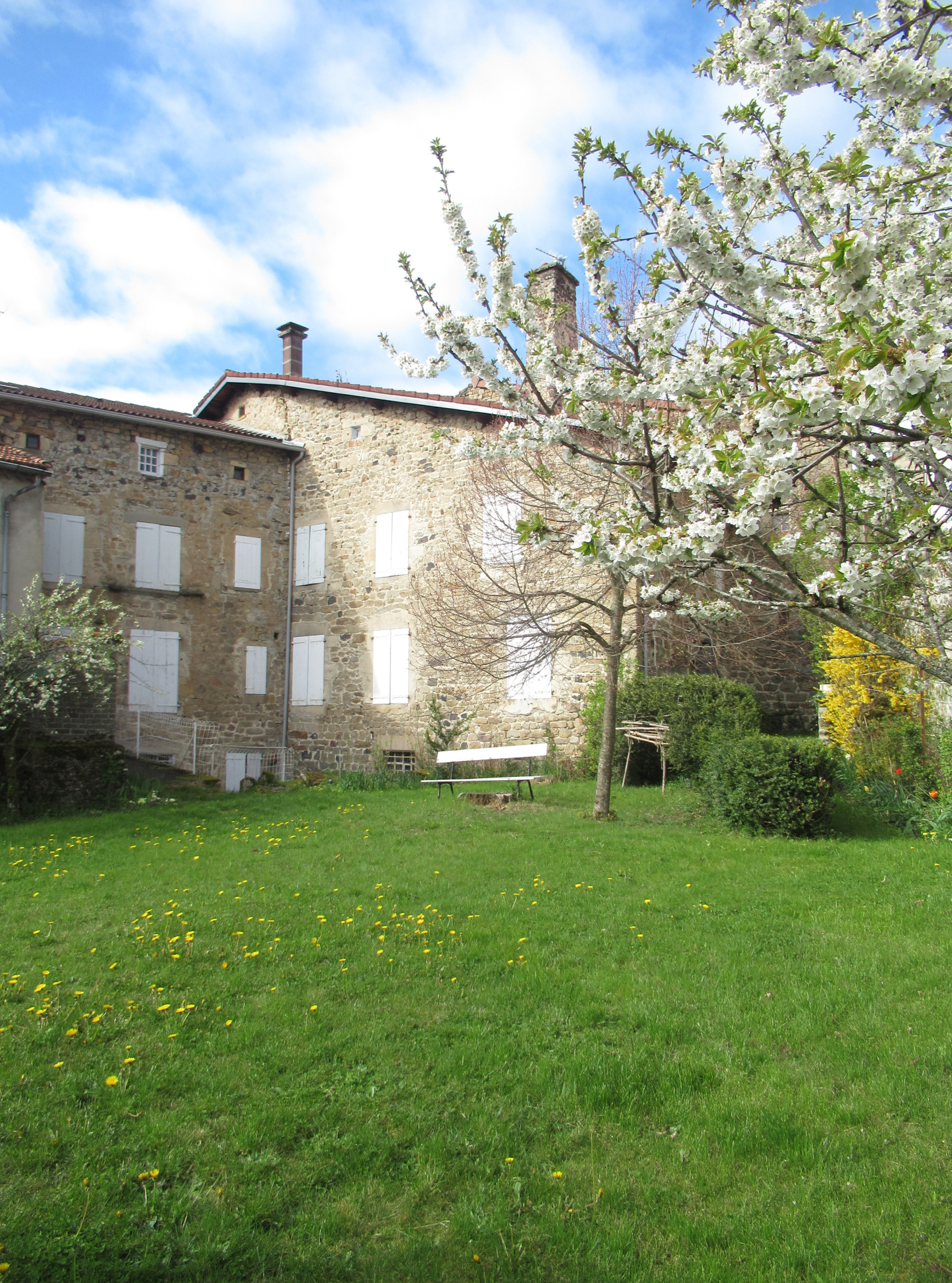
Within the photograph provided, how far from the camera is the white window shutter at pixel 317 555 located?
59.2ft

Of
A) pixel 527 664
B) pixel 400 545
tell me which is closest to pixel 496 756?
pixel 527 664

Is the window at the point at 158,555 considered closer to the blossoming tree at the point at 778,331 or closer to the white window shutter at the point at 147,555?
the white window shutter at the point at 147,555

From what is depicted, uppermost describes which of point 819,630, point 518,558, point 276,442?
point 276,442

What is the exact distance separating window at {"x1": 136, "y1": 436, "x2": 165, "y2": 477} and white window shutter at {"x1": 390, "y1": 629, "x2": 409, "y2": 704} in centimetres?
596

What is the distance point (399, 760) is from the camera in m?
16.6

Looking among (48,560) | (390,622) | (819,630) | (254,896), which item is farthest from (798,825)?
(48,560)

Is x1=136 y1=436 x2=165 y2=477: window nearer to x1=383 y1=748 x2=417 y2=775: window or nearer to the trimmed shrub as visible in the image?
x1=383 y1=748 x2=417 y2=775: window

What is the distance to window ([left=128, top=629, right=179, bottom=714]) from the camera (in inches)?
636

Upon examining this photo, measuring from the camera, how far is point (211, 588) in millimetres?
17516

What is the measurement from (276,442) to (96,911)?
13772mm

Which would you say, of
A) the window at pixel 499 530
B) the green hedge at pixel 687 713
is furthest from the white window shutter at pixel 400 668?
the green hedge at pixel 687 713

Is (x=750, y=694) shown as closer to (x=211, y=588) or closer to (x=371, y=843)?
(x=371, y=843)

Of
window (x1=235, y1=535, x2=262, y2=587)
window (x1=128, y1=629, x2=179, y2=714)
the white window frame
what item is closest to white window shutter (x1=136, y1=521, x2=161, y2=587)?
window (x1=128, y1=629, x2=179, y2=714)

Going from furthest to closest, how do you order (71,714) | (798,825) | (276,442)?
(276,442), (71,714), (798,825)
